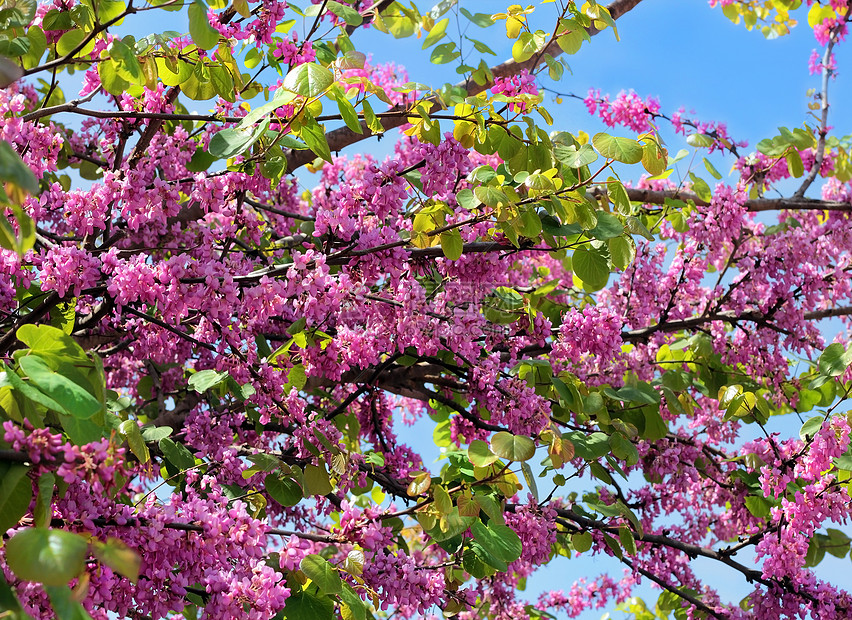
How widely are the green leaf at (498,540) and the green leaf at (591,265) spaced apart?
1.35 metres

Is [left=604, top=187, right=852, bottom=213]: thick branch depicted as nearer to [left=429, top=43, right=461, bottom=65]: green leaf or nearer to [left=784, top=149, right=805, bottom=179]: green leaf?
[left=784, top=149, right=805, bottom=179]: green leaf

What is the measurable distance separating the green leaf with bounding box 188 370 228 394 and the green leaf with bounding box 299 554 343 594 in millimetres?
1168

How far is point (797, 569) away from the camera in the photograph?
4508 mm

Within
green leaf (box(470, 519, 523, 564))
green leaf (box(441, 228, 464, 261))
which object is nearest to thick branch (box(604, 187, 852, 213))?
green leaf (box(441, 228, 464, 261))

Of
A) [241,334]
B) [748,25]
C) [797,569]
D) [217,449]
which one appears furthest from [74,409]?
[748,25]

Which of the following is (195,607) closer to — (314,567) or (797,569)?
(314,567)

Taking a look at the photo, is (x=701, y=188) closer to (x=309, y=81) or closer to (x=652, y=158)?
(x=652, y=158)

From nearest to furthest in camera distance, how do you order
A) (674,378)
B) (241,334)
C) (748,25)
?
(241,334)
(674,378)
(748,25)

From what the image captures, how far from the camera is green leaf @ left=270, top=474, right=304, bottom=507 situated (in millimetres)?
3625

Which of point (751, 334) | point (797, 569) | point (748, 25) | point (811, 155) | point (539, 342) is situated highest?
point (748, 25)

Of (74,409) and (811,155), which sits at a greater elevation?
(811,155)

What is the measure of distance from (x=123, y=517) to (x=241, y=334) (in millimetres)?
1397

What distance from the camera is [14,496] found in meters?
2.09

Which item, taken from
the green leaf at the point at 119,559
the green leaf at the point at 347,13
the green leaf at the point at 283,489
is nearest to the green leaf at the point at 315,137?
the green leaf at the point at 347,13
